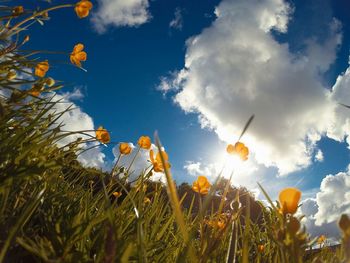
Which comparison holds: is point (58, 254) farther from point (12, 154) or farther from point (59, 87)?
point (59, 87)

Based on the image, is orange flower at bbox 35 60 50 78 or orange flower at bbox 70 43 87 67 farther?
orange flower at bbox 70 43 87 67

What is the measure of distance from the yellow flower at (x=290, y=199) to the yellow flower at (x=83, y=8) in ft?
8.68

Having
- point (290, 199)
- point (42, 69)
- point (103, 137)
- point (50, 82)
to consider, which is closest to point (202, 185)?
point (103, 137)

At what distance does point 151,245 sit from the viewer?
1.83m

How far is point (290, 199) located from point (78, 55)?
307cm

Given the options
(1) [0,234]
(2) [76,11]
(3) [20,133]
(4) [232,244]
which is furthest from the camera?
(2) [76,11]

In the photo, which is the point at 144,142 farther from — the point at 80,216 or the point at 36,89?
the point at 80,216

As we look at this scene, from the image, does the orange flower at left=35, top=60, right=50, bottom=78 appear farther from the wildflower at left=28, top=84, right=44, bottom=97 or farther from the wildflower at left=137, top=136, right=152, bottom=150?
the wildflower at left=137, top=136, right=152, bottom=150

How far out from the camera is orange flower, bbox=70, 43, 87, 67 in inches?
142

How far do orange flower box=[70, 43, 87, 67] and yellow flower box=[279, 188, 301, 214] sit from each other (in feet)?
9.64

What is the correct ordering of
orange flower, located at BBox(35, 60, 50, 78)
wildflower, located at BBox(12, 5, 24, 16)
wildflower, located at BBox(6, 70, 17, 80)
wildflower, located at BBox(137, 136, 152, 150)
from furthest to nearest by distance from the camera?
wildflower, located at BBox(137, 136, 152, 150) → orange flower, located at BBox(35, 60, 50, 78) → wildflower, located at BBox(12, 5, 24, 16) → wildflower, located at BBox(6, 70, 17, 80)

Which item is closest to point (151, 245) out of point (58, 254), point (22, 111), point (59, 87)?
point (58, 254)

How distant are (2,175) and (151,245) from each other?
75cm

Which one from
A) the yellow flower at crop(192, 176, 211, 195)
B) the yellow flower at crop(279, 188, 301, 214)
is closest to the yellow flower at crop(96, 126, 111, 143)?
the yellow flower at crop(192, 176, 211, 195)
